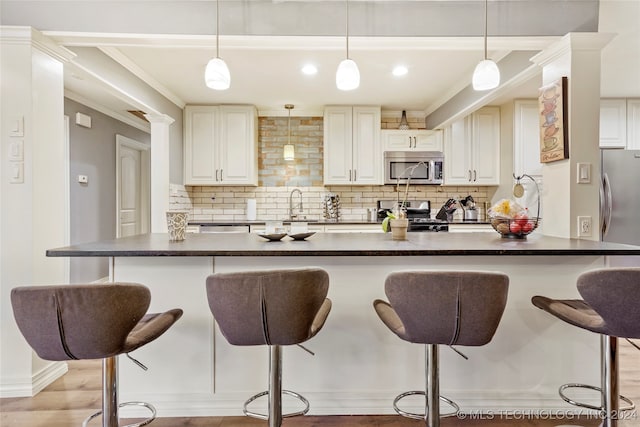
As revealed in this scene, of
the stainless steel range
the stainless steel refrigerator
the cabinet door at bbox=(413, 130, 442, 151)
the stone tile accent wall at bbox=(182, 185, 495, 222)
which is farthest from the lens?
the stone tile accent wall at bbox=(182, 185, 495, 222)

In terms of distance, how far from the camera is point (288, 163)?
4.85m

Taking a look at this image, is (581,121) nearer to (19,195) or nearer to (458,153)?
(458,153)

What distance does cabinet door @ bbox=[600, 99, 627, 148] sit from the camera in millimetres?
4148

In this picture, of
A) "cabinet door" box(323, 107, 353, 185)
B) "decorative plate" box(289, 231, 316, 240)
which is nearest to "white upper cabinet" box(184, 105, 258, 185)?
"cabinet door" box(323, 107, 353, 185)

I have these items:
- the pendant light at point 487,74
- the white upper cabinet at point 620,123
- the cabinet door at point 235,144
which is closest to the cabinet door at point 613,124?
the white upper cabinet at point 620,123

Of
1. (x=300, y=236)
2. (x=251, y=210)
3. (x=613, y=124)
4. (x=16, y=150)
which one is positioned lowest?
(x=300, y=236)

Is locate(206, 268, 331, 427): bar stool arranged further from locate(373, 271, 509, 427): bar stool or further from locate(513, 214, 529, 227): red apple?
locate(513, 214, 529, 227): red apple

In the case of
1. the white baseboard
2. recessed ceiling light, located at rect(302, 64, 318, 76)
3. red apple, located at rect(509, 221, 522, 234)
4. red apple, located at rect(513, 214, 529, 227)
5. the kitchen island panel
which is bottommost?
the white baseboard

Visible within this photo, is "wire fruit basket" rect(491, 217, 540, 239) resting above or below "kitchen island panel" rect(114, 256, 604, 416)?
above

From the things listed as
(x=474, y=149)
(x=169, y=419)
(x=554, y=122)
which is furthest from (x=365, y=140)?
(x=169, y=419)

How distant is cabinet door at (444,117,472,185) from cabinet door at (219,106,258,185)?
2.45m

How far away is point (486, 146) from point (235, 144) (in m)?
3.09

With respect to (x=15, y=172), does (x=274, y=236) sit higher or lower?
lower

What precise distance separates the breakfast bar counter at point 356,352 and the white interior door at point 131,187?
3432mm
